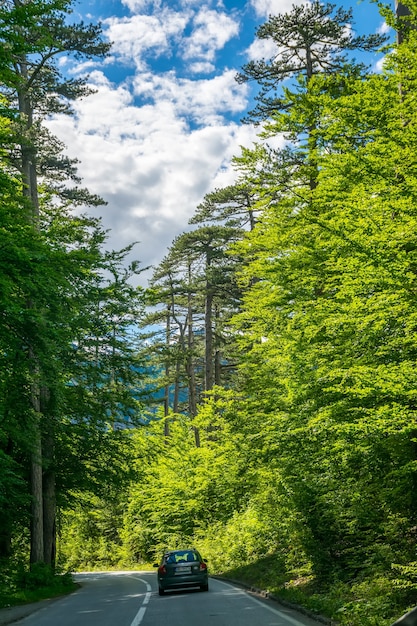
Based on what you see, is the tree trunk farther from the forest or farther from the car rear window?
the car rear window

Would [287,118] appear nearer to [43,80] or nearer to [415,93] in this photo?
[415,93]

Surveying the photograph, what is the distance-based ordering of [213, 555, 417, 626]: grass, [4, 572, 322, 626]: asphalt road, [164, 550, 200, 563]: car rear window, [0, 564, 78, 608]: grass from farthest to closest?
[164, 550, 200, 563]: car rear window < [0, 564, 78, 608]: grass < [4, 572, 322, 626]: asphalt road < [213, 555, 417, 626]: grass

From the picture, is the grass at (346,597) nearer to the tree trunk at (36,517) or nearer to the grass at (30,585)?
the grass at (30,585)

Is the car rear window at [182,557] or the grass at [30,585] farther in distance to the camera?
the car rear window at [182,557]

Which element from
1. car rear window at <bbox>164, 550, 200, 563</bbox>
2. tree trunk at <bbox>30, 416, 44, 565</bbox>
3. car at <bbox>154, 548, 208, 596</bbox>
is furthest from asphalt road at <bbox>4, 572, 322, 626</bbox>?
tree trunk at <bbox>30, 416, 44, 565</bbox>

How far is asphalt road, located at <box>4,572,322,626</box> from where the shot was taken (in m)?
11.9

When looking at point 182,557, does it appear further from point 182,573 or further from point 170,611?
point 170,611

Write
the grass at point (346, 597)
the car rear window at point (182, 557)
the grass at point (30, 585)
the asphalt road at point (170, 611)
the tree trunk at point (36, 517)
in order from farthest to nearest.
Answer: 1. the tree trunk at point (36, 517)
2. the car rear window at point (182, 557)
3. the grass at point (30, 585)
4. the asphalt road at point (170, 611)
5. the grass at point (346, 597)

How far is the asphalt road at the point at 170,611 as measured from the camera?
11.9m

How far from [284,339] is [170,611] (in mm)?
6885

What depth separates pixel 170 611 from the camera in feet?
46.6

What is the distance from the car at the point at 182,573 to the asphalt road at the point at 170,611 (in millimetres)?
355

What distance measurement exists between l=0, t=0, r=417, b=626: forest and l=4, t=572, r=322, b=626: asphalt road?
94 cm

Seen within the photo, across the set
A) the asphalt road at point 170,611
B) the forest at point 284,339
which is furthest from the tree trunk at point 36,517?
the asphalt road at point 170,611
